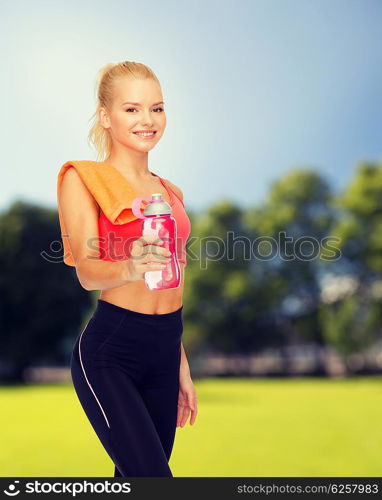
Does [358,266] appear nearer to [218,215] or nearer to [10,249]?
[218,215]

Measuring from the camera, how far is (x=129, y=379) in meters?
3.64

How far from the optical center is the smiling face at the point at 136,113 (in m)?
4.01

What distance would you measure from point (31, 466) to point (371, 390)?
22.3 m

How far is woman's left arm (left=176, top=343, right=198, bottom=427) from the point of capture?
418 centimetres

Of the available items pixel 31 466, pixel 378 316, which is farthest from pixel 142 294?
pixel 378 316

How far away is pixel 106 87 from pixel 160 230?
123 cm

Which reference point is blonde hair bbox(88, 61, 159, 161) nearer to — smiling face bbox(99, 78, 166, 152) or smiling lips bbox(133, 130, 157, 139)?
smiling face bbox(99, 78, 166, 152)

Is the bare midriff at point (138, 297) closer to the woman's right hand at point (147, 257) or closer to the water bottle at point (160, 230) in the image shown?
the water bottle at point (160, 230)

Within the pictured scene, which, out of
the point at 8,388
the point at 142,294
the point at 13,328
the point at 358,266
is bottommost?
the point at 8,388

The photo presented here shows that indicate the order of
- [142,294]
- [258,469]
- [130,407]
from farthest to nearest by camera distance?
1. [258,469]
2. [142,294]
3. [130,407]

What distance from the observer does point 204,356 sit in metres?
43.1

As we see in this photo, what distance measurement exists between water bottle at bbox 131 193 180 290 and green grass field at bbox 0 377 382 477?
308 inches

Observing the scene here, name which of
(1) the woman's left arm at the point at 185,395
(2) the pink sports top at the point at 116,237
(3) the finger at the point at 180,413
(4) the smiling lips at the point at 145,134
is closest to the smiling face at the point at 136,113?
(4) the smiling lips at the point at 145,134

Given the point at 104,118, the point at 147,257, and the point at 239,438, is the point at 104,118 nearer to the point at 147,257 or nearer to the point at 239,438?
the point at 147,257
